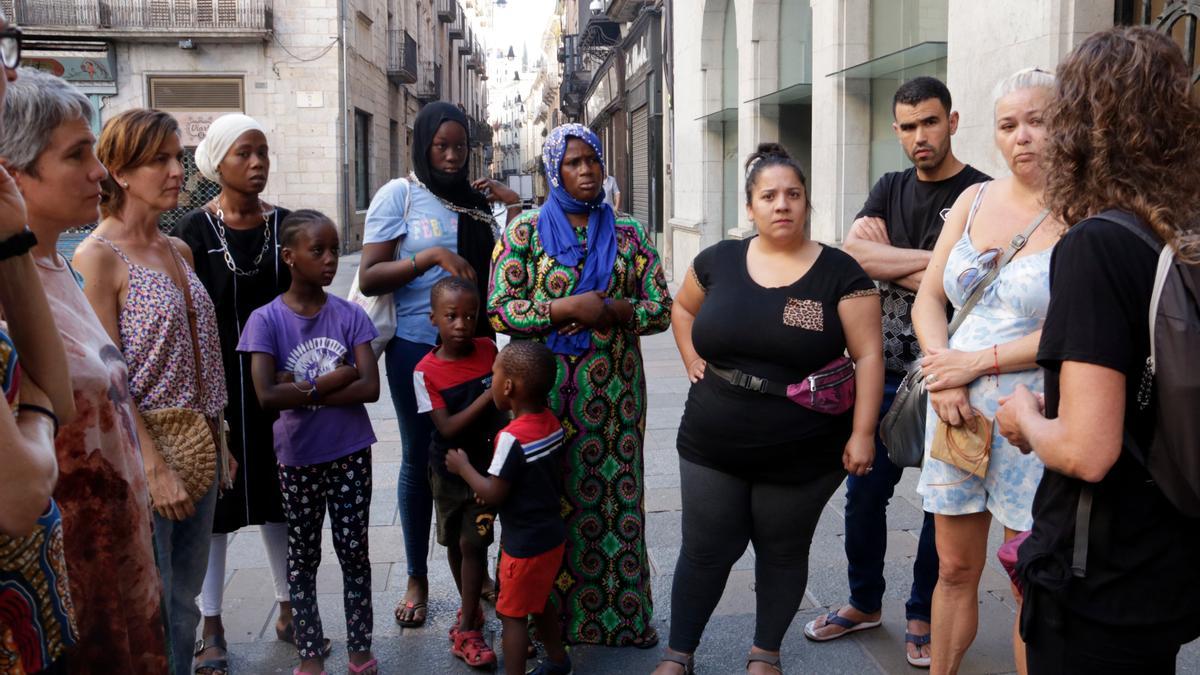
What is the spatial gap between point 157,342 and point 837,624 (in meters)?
2.66

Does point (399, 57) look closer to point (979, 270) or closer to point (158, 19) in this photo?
point (158, 19)

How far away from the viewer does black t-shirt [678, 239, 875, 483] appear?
323 cm

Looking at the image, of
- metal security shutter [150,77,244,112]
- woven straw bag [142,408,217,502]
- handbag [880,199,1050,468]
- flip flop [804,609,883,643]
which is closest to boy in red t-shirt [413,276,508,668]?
woven straw bag [142,408,217,502]

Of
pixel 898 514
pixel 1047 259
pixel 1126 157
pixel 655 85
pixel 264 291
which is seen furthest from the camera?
pixel 655 85

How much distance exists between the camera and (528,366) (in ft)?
11.0

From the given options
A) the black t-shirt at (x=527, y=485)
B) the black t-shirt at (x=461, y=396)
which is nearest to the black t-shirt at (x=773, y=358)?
the black t-shirt at (x=527, y=485)

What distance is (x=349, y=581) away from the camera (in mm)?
3555

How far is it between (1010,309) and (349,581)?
7.73 ft

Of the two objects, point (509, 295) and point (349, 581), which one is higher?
point (509, 295)

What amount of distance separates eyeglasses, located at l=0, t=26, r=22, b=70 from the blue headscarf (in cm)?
218

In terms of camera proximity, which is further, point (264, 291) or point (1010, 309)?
point (264, 291)

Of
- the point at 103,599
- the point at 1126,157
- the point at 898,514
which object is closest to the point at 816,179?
the point at 898,514

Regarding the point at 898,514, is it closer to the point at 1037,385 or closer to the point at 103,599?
the point at 1037,385

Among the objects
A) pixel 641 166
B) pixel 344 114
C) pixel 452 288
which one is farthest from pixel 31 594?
pixel 344 114
